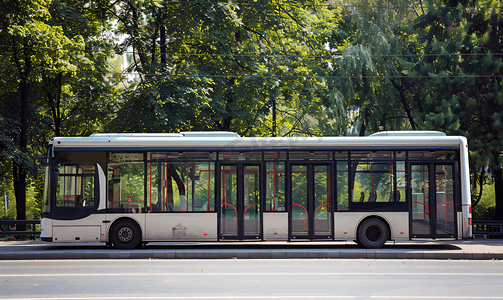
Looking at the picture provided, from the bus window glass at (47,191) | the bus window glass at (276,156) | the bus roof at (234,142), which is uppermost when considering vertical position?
the bus roof at (234,142)

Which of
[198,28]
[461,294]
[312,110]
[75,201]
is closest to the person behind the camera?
[461,294]

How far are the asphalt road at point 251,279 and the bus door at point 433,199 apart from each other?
201 cm

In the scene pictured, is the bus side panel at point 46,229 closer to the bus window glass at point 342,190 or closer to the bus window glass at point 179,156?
the bus window glass at point 179,156

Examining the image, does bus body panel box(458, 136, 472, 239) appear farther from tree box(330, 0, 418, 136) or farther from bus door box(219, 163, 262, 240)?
tree box(330, 0, 418, 136)

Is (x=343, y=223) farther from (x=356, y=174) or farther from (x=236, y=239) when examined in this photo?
(x=236, y=239)

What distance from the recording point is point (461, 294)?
8.90 meters

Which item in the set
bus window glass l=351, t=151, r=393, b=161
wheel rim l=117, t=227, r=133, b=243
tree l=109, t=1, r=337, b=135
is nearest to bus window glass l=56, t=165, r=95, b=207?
wheel rim l=117, t=227, r=133, b=243

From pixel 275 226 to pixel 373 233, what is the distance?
2961 mm

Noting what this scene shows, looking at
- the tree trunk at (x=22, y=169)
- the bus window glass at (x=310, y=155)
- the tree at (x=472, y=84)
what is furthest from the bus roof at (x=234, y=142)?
the tree trunk at (x=22, y=169)

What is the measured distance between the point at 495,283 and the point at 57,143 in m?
12.2

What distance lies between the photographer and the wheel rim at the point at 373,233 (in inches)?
641

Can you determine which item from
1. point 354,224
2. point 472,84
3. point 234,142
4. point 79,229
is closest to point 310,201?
point 354,224

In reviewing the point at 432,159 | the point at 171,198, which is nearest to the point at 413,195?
the point at 432,159

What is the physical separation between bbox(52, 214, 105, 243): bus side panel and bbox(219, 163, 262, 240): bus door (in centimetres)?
358
